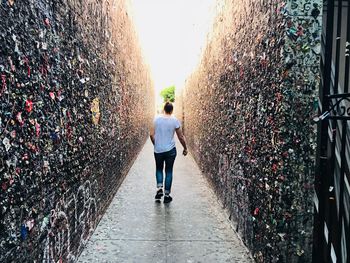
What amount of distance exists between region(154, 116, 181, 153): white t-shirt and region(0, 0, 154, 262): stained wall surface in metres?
1.26

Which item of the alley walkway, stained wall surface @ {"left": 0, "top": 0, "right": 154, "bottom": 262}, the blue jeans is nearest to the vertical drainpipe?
the alley walkway

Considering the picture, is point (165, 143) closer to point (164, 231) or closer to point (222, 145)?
point (222, 145)

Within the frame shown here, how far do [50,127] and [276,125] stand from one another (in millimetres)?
1827

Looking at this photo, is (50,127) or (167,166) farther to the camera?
(167,166)

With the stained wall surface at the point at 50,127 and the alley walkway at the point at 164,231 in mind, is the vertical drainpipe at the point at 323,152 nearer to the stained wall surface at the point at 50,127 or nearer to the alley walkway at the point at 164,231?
the alley walkway at the point at 164,231

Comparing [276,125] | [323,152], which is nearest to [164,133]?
[276,125]

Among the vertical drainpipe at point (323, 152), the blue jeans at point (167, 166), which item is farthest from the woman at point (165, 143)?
the vertical drainpipe at point (323, 152)

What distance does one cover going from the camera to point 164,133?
592cm

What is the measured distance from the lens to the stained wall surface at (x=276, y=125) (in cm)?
277

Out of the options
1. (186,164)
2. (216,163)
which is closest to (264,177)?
(216,163)

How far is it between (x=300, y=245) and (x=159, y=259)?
57.9 inches

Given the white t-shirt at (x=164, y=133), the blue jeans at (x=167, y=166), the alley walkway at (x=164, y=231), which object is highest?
the white t-shirt at (x=164, y=133)

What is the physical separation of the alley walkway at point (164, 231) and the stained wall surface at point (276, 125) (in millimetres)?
364

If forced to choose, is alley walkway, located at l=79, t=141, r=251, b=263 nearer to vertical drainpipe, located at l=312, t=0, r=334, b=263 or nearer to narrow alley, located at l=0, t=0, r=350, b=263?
narrow alley, located at l=0, t=0, r=350, b=263
